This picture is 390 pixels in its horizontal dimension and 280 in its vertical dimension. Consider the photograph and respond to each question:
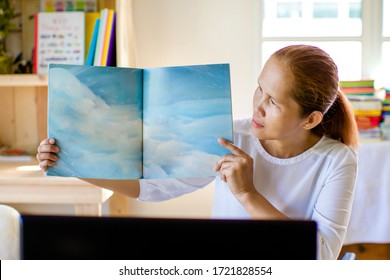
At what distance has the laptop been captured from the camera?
41 centimetres

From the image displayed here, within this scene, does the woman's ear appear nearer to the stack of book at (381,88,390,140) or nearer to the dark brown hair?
the dark brown hair

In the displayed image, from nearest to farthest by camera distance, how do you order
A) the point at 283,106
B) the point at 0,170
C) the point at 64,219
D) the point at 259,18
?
1. the point at 64,219
2. the point at 283,106
3. the point at 0,170
4. the point at 259,18

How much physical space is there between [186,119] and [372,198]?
1.19 metres

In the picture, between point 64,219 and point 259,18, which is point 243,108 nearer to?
point 259,18

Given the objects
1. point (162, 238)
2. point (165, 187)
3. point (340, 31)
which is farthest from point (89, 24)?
point (162, 238)

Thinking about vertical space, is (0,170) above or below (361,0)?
below

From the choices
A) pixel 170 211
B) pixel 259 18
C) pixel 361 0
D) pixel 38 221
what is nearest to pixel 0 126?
pixel 170 211

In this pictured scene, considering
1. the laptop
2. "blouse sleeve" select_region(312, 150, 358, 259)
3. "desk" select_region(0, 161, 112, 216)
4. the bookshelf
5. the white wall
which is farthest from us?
the white wall

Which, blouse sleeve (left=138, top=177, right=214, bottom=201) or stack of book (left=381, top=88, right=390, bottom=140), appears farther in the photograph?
stack of book (left=381, top=88, right=390, bottom=140)

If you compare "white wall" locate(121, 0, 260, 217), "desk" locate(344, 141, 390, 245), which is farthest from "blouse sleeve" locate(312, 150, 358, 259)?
"white wall" locate(121, 0, 260, 217)

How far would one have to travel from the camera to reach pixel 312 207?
922mm

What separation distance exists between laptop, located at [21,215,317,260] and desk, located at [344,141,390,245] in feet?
4.84

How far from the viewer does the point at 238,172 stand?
833 mm

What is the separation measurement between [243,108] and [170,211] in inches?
21.2
